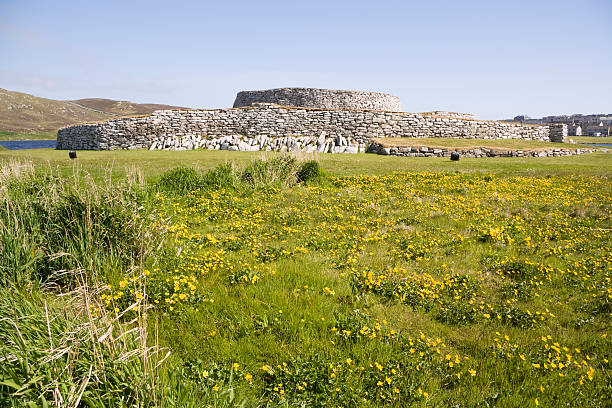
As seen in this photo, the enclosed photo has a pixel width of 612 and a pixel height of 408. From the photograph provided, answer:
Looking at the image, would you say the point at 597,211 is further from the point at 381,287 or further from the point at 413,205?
the point at 381,287

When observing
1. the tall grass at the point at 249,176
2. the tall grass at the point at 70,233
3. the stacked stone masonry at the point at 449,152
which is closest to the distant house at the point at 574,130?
the stacked stone masonry at the point at 449,152

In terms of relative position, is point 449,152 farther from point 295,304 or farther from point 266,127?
point 295,304

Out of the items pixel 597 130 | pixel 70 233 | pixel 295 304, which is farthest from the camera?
pixel 597 130

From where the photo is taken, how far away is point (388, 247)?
282 inches

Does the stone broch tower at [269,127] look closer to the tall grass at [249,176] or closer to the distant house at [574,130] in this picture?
the tall grass at [249,176]

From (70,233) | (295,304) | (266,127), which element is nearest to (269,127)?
(266,127)

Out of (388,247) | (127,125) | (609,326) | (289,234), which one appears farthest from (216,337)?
(127,125)

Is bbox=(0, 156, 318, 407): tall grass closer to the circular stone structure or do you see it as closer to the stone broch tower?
the stone broch tower

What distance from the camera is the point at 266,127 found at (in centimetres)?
3284

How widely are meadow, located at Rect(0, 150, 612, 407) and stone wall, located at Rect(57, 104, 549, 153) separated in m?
23.9

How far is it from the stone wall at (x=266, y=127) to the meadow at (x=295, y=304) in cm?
2387

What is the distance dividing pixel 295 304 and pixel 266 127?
2990 cm

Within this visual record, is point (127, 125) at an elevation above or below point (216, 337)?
above

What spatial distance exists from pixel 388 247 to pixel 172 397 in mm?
5455
